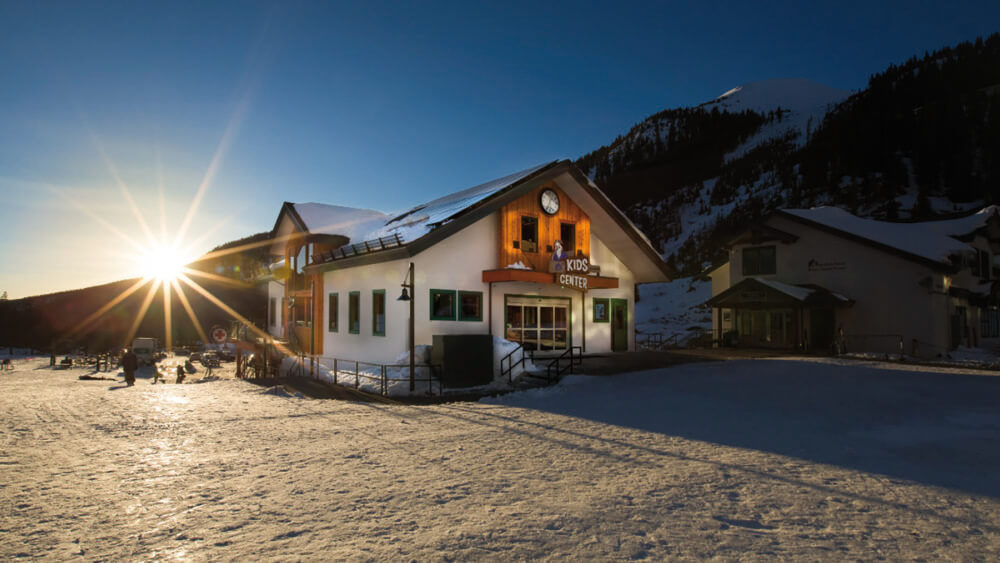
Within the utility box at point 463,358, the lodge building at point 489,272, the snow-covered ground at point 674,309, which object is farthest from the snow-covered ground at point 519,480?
the snow-covered ground at point 674,309

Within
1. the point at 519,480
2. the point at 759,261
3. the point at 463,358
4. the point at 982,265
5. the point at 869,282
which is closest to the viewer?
the point at 519,480

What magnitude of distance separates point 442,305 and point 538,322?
4.15m

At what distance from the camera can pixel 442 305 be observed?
60.0 ft

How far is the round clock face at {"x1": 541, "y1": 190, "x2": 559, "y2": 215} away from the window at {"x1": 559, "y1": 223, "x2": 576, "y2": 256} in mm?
879

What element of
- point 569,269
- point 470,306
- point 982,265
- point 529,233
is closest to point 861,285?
point 982,265

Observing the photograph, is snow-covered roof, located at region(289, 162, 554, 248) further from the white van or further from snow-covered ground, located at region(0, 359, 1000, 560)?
the white van

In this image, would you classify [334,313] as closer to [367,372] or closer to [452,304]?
[367,372]

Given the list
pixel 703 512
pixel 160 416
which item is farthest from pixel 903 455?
pixel 160 416

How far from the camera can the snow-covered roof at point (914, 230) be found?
25781 millimetres

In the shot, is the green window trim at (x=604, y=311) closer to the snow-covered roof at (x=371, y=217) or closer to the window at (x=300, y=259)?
the snow-covered roof at (x=371, y=217)

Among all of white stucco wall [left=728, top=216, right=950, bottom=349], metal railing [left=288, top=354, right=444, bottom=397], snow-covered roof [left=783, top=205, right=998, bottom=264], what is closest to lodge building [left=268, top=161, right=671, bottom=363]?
metal railing [left=288, top=354, right=444, bottom=397]

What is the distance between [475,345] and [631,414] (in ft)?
22.6

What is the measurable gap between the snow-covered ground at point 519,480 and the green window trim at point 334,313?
35.5 feet

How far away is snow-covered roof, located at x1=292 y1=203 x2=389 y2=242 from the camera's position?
80.0ft
